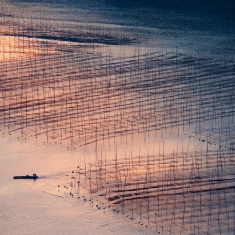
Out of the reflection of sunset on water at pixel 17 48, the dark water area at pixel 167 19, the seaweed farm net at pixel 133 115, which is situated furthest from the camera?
the dark water area at pixel 167 19

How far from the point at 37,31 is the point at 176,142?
627 centimetres

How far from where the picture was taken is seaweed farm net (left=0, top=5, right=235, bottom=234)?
32.9ft

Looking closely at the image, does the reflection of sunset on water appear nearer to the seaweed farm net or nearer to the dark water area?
the seaweed farm net

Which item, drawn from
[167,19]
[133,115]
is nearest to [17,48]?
[167,19]

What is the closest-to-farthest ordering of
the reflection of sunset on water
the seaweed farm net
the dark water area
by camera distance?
1. the seaweed farm net
2. the reflection of sunset on water
3. the dark water area

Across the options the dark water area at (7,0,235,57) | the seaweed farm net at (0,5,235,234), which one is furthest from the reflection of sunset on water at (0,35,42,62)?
the dark water area at (7,0,235,57)

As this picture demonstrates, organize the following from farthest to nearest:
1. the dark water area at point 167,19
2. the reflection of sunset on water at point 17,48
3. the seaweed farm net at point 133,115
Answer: the dark water area at point 167,19, the reflection of sunset on water at point 17,48, the seaweed farm net at point 133,115

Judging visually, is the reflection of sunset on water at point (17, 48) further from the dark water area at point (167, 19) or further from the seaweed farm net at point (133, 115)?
the dark water area at point (167, 19)

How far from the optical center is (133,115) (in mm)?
12453

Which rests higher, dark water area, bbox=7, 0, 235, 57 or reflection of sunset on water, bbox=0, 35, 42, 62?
dark water area, bbox=7, 0, 235, 57

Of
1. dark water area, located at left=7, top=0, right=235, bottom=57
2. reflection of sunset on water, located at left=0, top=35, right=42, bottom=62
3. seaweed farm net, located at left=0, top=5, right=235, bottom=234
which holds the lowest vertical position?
seaweed farm net, located at left=0, top=5, right=235, bottom=234

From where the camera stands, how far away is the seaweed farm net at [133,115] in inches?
395

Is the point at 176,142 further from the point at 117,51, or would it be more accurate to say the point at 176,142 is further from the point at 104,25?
the point at 104,25

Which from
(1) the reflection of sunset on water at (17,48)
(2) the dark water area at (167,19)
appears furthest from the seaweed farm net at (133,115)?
(2) the dark water area at (167,19)
